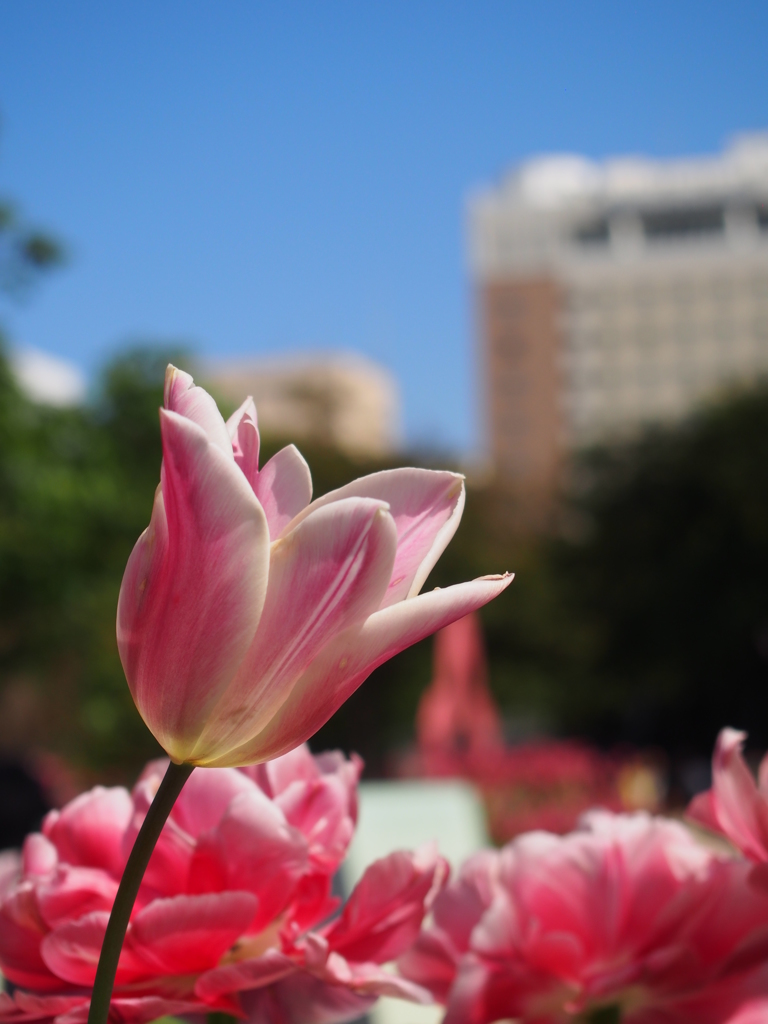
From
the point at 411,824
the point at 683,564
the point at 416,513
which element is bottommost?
the point at 683,564

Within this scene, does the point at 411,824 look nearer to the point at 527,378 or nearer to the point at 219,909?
the point at 219,909

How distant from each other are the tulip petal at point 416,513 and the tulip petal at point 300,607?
0.09 ft

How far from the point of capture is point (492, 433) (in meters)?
70.6

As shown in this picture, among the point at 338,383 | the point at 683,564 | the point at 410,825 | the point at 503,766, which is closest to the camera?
the point at 410,825

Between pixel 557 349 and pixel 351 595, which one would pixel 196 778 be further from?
pixel 557 349

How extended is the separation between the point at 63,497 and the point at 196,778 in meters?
9.97

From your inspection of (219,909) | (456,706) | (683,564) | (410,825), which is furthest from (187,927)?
(683,564)

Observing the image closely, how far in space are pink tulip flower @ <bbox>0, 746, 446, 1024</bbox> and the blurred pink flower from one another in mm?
37

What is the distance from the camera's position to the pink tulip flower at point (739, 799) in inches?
19.8

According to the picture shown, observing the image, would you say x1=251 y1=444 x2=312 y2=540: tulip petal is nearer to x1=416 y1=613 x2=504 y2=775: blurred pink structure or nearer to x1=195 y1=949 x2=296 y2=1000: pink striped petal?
x1=195 y1=949 x2=296 y2=1000: pink striped petal

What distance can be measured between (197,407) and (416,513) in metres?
0.09

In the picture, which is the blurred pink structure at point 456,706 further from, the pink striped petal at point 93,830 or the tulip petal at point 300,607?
the tulip petal at point 300,607

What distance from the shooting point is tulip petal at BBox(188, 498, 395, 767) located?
0.40 m

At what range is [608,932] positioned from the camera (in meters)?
0.55
